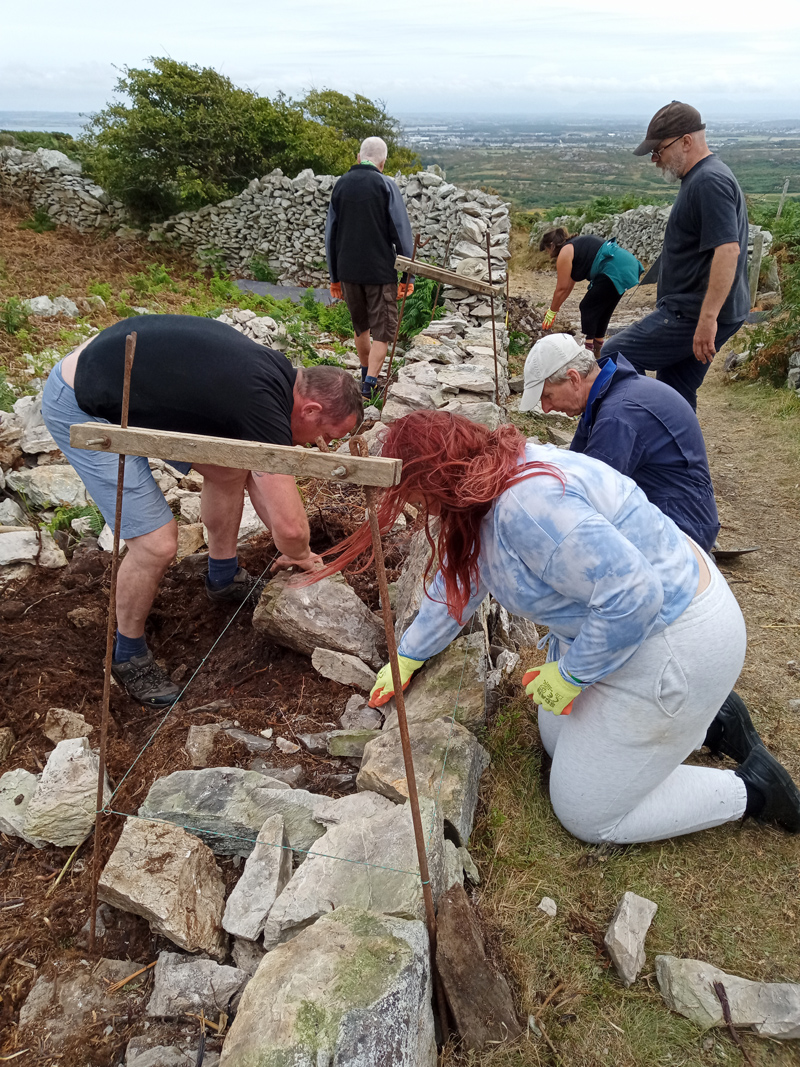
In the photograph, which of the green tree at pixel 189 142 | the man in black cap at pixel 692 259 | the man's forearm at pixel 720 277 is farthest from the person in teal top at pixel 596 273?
the green tree at pixel 189 142

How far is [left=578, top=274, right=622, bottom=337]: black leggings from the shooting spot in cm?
652

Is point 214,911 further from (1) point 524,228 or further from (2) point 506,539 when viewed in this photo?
(1) point 524,228

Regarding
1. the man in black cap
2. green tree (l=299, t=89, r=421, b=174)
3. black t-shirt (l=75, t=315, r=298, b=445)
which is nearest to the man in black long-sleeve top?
the man in black cap

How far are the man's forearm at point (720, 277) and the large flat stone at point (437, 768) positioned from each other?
2.78 m

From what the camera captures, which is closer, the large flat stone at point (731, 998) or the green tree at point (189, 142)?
the large flat stone at point (731, 998)

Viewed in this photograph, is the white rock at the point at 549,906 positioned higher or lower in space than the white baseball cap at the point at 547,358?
lower

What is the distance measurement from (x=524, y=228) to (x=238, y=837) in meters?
21.7

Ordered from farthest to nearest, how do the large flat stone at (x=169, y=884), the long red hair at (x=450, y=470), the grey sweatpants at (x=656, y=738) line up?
the grey sweatpants at (x=656, y=738) → the large flat stone at (x=169, y=884) → the long red hair at (x=450, y=470)

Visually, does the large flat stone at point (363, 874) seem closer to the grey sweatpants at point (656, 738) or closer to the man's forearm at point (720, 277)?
the grey sweatpants at point (656, 738)

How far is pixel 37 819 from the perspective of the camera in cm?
243

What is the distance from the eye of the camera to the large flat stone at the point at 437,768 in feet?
7.96

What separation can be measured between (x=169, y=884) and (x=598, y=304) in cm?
625

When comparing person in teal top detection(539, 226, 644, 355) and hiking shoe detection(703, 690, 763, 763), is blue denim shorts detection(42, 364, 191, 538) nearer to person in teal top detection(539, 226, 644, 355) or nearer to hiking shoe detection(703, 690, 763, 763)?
hiking shoe detection(703, 690, 763, 763)

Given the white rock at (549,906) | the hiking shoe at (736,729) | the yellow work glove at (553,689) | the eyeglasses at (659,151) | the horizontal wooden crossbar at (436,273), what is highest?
the eyeglasses at (659,151)
